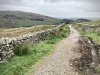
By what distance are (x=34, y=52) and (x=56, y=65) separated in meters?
3.24

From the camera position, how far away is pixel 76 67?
33.1ft

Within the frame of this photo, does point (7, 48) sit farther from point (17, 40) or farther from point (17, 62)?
point (17, 40)

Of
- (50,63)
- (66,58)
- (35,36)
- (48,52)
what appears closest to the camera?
(50,63)

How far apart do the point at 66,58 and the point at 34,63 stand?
236 cm

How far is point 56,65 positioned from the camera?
10.4 meters

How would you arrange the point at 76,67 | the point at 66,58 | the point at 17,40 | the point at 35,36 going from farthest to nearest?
the point at 35,36, the point at 17,40, the point at 66,58, the point at 76,67

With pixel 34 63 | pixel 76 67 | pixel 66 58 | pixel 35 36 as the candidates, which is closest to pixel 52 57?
pixel 66 58

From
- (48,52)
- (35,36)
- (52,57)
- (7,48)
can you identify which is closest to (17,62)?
(7,48)

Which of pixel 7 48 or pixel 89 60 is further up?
pixel 7 48

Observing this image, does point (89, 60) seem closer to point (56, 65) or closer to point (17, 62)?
point (56, 65)

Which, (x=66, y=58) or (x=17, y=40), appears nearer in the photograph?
(x=66, y=58)

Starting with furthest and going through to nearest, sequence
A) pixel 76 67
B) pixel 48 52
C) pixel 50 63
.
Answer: pixel 48 52
pixel 50 63
pixel 76 67

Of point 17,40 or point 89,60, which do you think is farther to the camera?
point 17,40

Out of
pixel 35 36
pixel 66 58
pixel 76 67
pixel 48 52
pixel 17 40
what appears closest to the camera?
pixel 76 67
